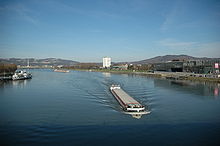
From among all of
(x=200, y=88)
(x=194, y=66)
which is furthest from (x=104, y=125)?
(x=194, y=66)

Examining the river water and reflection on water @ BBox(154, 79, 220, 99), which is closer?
the river water

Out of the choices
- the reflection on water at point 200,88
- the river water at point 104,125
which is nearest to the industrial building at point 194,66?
the reflection on water at point 200,88

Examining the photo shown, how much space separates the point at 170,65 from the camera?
33.1 metres

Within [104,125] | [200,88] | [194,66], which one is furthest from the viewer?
[194,66]

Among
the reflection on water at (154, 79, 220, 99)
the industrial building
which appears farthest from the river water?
the industrial building

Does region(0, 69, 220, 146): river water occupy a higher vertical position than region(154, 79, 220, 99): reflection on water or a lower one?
lower

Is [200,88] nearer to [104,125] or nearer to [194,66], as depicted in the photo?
[104,125]

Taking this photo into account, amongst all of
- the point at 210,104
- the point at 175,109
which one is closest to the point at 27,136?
the point at 175,109

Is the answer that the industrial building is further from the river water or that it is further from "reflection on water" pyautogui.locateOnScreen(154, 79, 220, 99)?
the river water

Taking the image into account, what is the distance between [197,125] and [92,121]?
3216 millimetres

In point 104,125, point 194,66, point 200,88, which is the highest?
point 194,66

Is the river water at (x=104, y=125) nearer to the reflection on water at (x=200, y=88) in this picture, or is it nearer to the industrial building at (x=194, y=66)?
the reflection on water at (x=200, y=88)

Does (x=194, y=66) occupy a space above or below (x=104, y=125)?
above

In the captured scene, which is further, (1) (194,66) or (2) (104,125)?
(1) (194,66)
